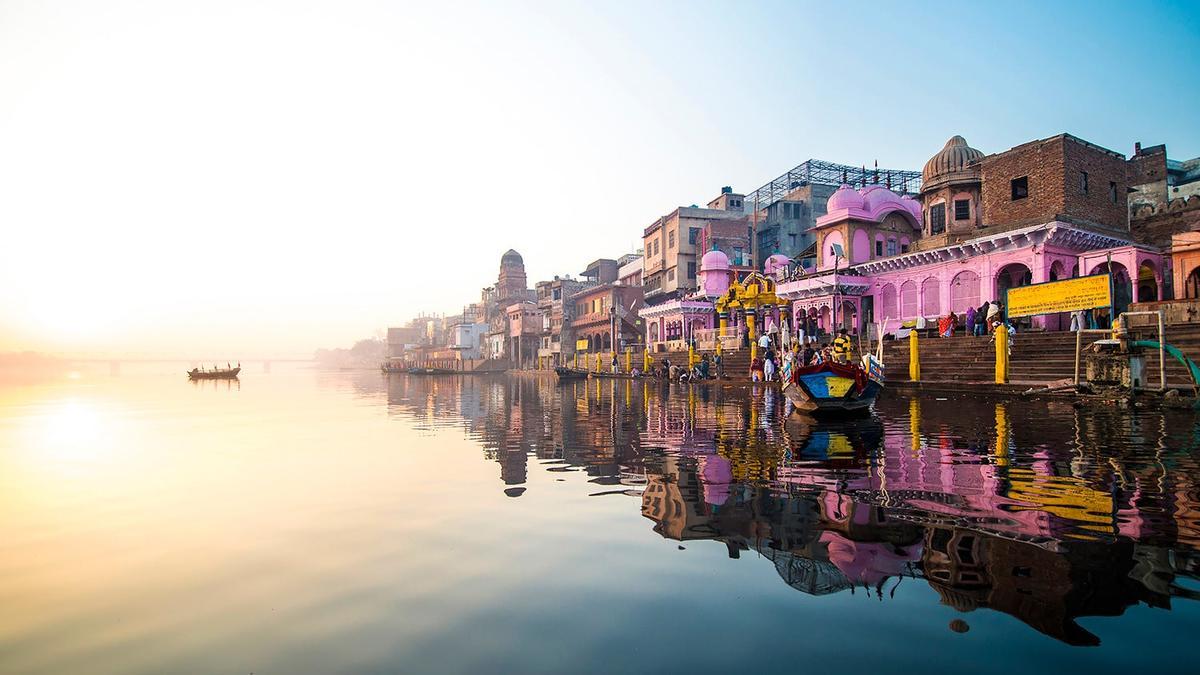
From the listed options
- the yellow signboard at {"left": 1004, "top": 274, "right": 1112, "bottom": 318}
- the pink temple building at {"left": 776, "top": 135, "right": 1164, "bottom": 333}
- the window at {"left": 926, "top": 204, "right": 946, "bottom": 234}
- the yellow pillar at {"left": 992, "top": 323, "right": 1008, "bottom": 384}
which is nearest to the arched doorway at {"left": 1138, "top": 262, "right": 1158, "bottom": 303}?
the pink temple building at {"left": 776, "top": 135, "right": 1164, "bottom": 333}

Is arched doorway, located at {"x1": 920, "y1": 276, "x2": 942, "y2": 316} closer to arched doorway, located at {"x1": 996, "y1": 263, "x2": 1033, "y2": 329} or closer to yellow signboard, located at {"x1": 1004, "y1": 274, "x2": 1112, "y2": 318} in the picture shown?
arched doorway, located at {"x1": 996, "y1": 263, "x2": 1033, "y2": 329}

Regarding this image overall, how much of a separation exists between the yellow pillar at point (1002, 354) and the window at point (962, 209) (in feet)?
50.3

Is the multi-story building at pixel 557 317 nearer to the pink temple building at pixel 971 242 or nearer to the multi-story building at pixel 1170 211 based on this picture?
the pink temple building at pixel 971 242

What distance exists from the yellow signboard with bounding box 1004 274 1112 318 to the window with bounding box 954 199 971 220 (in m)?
11.9

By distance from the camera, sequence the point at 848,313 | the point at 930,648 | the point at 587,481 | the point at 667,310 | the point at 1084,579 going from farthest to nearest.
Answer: the point at 667,310 < the point at 848,313 < the point at 587,481 < the point at 1084,579 < the point at 930,648

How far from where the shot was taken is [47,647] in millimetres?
4039

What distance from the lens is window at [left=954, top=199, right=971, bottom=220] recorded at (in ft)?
110

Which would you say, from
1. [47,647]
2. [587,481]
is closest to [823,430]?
[587,481]

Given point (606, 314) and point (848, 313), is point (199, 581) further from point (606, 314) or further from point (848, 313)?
→ point (606, 314)

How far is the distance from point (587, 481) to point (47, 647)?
5.99 meters

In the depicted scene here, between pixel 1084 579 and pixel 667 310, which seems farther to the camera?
pixel 667 310

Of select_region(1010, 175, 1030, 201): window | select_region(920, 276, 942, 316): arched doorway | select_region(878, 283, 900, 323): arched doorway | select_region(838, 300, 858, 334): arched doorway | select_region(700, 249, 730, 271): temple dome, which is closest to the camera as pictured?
select_region(1010, 175, 1030, 201): window

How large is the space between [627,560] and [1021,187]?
31.8m

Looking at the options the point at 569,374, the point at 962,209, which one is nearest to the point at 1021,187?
the point at 962,209
